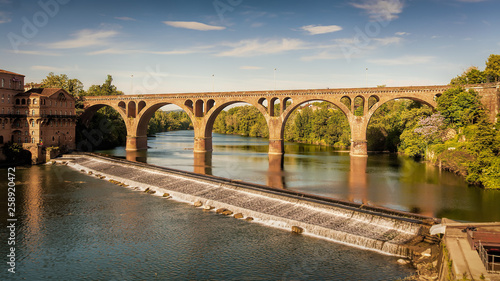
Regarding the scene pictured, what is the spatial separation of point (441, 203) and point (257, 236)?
61.4 ft

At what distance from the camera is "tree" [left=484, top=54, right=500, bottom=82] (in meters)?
67.9

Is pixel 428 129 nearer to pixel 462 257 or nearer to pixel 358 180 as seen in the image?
pixel 358 180

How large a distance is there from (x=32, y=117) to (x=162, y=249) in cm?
5329

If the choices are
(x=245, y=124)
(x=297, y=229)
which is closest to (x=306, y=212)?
(x=297, y=229)

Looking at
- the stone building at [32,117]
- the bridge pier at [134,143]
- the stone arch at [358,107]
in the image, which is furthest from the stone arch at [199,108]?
the stone arch at [358,107]

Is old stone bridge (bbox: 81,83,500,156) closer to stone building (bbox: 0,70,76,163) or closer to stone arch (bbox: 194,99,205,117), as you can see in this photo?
stone arch (bbox: 194,99,205,117)

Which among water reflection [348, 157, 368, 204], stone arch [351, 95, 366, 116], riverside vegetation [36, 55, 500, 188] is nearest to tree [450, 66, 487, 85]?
riverside vegetation [36, 55, 500, 188]

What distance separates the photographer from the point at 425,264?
2047cm

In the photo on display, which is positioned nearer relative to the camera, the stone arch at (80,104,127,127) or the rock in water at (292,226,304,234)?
the rock in water at (292,226,304,234)

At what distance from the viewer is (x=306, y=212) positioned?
28875 mm

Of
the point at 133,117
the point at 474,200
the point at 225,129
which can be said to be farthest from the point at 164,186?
the point at 225,129

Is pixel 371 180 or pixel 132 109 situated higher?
pixel 132 109

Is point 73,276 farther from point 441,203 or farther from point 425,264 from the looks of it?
point 441,203

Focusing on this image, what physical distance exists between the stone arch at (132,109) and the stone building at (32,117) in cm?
1750
